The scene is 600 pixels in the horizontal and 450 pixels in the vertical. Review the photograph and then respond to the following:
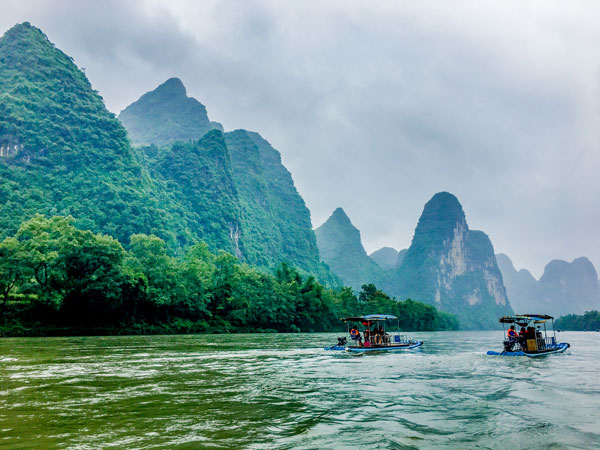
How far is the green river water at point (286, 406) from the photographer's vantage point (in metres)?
7.79

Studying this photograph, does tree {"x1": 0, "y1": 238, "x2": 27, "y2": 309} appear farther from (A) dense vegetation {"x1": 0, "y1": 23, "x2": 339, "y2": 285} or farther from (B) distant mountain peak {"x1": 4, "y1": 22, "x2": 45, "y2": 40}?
(B) distant mountain peak {"x1": 4, "y1": 22, "x2": 45, "y2": 40}

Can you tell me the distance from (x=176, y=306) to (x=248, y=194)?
141 meters

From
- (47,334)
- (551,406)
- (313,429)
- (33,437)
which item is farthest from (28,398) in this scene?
(47,334)

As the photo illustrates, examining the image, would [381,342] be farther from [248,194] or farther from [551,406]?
[248,194]

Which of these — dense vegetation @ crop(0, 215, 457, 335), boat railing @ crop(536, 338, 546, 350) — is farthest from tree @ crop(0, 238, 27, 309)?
boat railing @ crop(536, 338, 546, 350)

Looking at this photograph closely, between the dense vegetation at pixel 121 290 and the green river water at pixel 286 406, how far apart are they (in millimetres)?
22219

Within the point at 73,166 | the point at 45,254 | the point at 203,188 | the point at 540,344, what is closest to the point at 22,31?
the point at 73,166

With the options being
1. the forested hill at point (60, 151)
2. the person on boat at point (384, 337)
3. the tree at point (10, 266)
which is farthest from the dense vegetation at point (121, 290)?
the forested hill at point (60, 151)

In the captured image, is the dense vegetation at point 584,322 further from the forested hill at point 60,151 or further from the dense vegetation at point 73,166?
the forested hill at point 60,151

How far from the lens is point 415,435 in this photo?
8.25 m

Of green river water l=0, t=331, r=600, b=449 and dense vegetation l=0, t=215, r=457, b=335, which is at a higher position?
dense vegetation l=0, t=215, r=457, b=335

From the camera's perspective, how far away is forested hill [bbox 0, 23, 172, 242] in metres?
84.1

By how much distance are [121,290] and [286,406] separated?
38.0 metres

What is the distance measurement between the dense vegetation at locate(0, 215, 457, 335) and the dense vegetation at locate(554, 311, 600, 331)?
9349 centimetres
